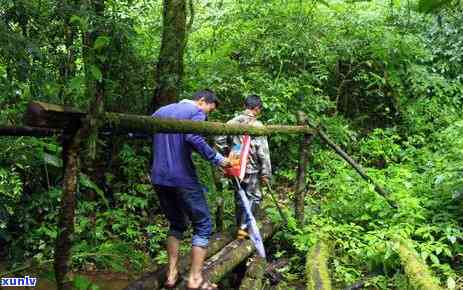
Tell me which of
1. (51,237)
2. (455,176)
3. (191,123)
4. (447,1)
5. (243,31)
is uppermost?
(243,31)

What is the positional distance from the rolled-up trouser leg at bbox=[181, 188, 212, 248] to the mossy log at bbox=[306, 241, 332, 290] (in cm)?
110

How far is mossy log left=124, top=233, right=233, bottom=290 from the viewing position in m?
4.61

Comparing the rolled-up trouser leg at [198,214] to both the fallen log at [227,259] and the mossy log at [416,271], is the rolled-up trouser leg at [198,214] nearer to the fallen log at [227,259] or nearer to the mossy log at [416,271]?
the fallen log at [227,259]

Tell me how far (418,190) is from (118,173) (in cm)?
481

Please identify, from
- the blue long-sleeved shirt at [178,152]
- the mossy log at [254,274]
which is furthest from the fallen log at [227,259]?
the blue long-sleeved shirt at [178,152]

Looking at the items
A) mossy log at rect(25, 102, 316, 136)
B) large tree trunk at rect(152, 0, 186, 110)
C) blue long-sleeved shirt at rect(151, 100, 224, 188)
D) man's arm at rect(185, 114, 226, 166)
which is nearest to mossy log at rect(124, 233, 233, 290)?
blue long-sleeved shirt at rect(151, 100, 224, 188)

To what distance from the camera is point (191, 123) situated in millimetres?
3664

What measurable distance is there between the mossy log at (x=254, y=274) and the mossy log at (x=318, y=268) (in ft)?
1.68

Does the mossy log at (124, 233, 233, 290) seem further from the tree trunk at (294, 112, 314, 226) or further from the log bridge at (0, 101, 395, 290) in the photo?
the tree trunk at (294, 112, 314, 226)

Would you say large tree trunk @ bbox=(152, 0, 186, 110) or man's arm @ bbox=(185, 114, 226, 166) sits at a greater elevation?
large tree trunk @ bbox=(152, 0, 186, 110)

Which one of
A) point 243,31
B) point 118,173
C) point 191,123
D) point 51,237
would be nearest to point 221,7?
point 243,31

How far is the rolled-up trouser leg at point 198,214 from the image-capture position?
4898 millimetres

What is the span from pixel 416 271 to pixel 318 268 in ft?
3.07

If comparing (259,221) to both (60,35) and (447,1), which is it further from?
(447,1)
